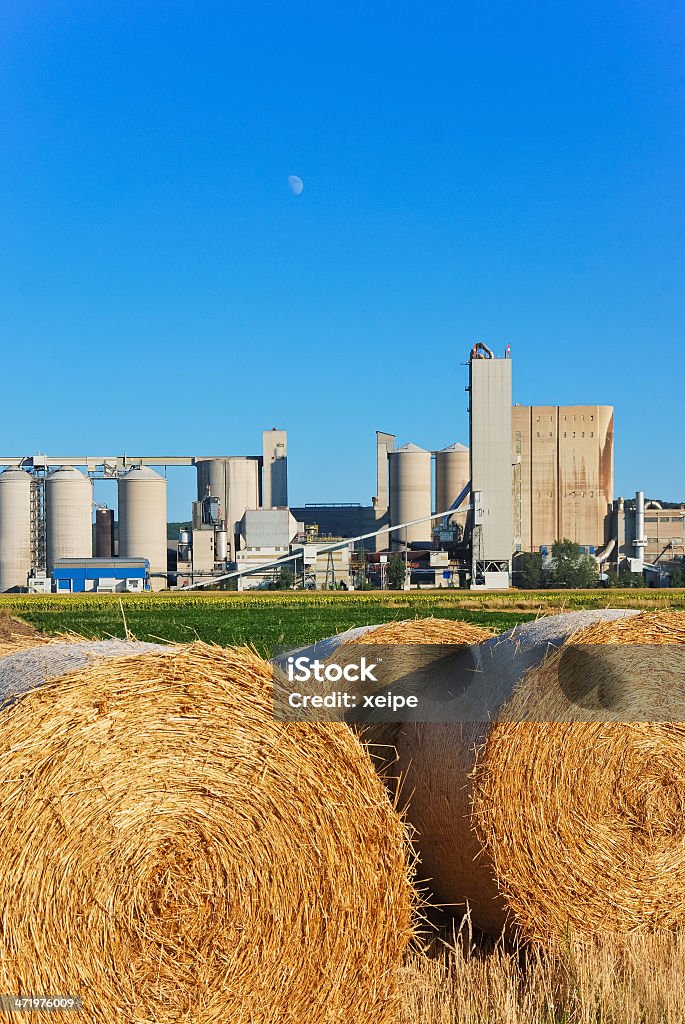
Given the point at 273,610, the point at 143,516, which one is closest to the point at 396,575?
the point at 143,516

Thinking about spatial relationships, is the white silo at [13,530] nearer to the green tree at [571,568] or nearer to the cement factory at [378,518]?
the cement factory at [378,518]

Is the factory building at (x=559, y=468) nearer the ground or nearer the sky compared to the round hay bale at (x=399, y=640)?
nearer the sky

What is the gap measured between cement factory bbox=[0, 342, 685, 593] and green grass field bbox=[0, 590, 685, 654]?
912cm

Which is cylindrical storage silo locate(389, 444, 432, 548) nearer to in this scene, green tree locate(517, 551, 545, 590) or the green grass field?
green tree locate(517, 551, 545, 590)

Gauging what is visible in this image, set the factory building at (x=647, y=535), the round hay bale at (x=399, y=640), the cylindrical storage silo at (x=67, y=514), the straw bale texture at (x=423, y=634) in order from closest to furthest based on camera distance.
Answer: the round hay bale at (x=399, y=640)
the straw bale texture at (x=423, y=634)
the cylindrical storage silo at (x=67, y=514)
the factory building at (x=647, y=535)

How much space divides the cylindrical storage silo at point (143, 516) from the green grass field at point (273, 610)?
48.4 feet

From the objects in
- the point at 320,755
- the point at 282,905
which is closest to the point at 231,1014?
the point at 282,905

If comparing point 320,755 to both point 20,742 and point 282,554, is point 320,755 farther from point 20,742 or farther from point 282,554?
point 282,554

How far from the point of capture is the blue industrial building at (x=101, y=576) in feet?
196

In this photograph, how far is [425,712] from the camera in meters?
5.46

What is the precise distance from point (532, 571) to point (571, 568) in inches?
90.7

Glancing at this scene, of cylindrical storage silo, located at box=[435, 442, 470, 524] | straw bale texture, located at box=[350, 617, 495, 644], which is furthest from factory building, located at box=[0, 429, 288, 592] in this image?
straw bale texture, located at box=[350, 617, 495, 644]

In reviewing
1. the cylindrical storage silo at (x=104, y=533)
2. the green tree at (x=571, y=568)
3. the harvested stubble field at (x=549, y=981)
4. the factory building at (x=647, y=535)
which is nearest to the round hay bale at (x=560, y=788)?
the harvested stubble field at (x=549, y=981)

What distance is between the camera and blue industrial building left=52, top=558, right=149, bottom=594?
59812mm
